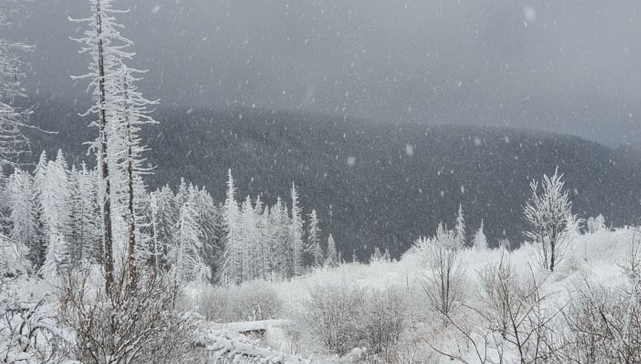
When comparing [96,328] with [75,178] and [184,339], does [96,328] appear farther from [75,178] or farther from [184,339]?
[75,178]

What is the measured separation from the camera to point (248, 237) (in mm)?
54500

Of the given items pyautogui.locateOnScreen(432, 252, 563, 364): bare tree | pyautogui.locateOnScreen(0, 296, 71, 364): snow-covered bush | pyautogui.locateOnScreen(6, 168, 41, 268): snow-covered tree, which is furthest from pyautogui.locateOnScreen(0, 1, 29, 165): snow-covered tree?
pyautogui.locateOnScreen(6, 168, 41, 268): snow-covered tree

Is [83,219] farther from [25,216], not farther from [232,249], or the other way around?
[232,249]

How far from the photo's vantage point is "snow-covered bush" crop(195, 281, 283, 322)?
987 inches

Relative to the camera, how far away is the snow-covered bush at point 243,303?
82.3 ft

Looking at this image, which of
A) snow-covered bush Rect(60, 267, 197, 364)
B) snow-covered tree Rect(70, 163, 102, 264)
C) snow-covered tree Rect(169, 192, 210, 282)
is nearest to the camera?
snow-covered bush Rect(60, 267, 197, 364)

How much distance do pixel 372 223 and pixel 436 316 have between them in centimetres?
17673

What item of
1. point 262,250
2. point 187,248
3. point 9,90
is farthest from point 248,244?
point 9,90

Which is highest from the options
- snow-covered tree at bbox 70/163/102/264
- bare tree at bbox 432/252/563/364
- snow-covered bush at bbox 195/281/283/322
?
snow-covered tree at bbox 70/163/102/264

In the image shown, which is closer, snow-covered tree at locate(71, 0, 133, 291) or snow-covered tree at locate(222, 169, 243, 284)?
snow-covered tree at locate(71, 0, 133, 291)

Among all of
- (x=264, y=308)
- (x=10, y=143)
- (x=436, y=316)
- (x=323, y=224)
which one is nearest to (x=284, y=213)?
(x=264, y=308)

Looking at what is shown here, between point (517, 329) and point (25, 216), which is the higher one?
point (25, 216)

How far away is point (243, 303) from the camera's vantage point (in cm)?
2622

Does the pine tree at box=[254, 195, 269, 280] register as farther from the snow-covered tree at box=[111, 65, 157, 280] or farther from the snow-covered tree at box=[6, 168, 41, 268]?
the snow-covered tree at box=[111, 65, 157, 280]
